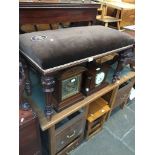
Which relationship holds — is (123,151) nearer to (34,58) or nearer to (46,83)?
(46,83)

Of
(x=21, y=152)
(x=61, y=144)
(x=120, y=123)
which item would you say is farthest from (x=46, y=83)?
(x=120, y=123)

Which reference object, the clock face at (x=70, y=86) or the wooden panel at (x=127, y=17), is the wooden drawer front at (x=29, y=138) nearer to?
the clock face at (x=70, y=86)

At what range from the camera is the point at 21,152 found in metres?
0.89

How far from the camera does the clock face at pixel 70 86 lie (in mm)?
924

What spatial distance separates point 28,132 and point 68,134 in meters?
0.36

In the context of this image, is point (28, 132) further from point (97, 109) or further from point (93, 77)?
point (97, 109)

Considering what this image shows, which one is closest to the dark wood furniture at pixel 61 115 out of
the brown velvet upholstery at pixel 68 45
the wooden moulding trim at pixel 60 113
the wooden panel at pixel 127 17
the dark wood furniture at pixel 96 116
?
the wooden moulding trim at pixel 60 113

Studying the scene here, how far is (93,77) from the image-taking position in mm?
1088

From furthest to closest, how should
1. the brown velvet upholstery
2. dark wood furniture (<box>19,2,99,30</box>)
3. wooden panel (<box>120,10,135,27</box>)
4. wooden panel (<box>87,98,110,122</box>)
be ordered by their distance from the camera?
1. wooden panel (<box>120,10,135,27</box>)
2. wooden panel (<box>87,98,110,122</box>)
3. dark wood furniture (<box>19,2,99,30</box>)
4. the brown velvet upholstery

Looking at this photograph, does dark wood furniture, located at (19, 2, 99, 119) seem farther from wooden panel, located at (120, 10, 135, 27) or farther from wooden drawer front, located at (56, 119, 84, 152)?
wooden panel, located at (120, 10, 135, 27)

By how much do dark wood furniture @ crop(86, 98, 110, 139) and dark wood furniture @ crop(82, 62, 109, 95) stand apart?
0.21m

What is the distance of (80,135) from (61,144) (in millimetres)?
197

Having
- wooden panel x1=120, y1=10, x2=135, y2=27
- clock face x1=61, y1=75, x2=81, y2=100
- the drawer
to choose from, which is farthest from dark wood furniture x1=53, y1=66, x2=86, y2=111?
wooden panel x1=120, y1=10, x2=135, y2=27

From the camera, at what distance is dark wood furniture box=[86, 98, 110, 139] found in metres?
1.28
